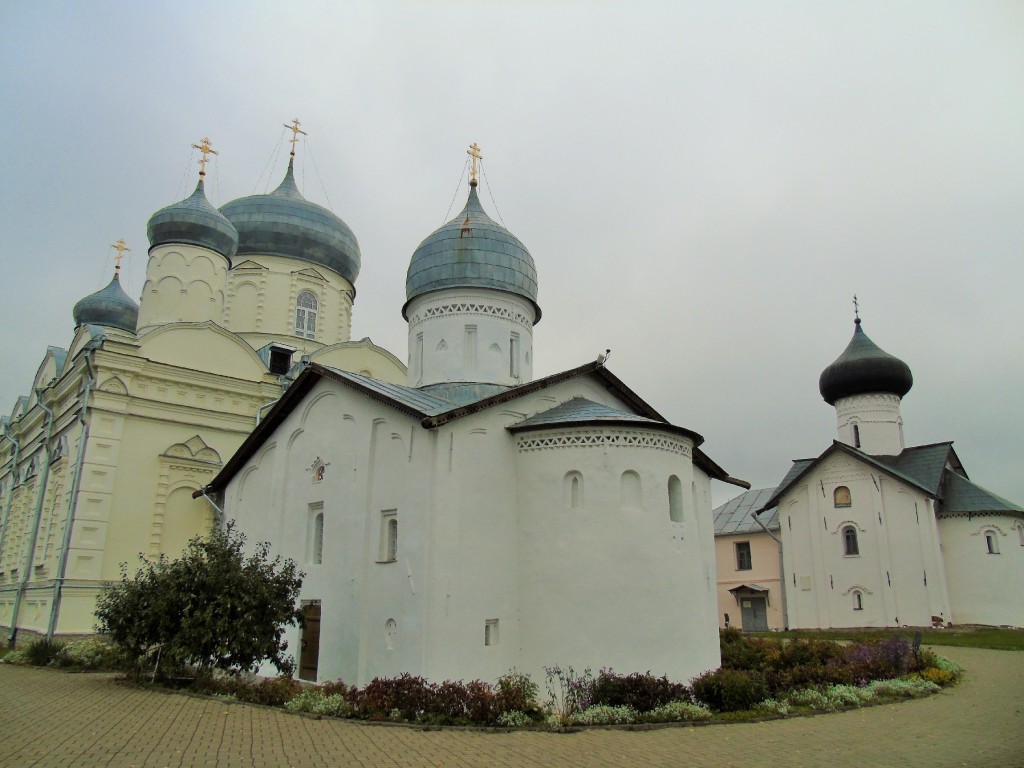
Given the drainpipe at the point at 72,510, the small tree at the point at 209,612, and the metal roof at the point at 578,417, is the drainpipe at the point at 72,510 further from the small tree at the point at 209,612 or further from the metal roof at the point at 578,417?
the metal roof at the point at 578,417

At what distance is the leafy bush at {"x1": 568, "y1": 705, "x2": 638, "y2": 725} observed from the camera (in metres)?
9.44

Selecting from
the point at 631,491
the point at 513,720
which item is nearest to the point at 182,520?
the point at 631,491

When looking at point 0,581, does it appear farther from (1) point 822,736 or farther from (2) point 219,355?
(1) point 822,736

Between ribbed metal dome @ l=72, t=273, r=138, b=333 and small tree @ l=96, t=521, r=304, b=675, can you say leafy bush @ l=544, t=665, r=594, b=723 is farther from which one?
ribbed metal dome @ l=72, t=273, r=138, b=333

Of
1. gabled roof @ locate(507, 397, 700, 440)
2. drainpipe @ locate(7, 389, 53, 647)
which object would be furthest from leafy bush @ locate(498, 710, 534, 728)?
drainpipe @ locate(7, 389, 53, 647)

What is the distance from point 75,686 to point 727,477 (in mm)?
13025

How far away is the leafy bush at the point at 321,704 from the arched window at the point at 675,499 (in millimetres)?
6157

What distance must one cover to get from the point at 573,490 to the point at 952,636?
613 inches

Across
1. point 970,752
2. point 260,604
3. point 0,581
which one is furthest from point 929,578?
point 0,581

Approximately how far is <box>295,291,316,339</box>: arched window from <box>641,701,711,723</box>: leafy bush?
18102 millimetres

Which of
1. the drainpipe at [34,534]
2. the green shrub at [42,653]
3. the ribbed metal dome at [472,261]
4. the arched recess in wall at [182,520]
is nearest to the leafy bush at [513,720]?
the ribbed metal dome at [472,261]

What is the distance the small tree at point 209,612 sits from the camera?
11719 millimetres

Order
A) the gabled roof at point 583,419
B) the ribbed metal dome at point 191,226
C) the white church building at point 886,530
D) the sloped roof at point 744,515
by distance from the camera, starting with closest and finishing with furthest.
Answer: the gabled roof at point 583,419 → the ribbed metal dome at point 191,226 → the white church building at point 886,530 → the sloped roof at point 744,515

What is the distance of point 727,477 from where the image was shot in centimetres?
1666
